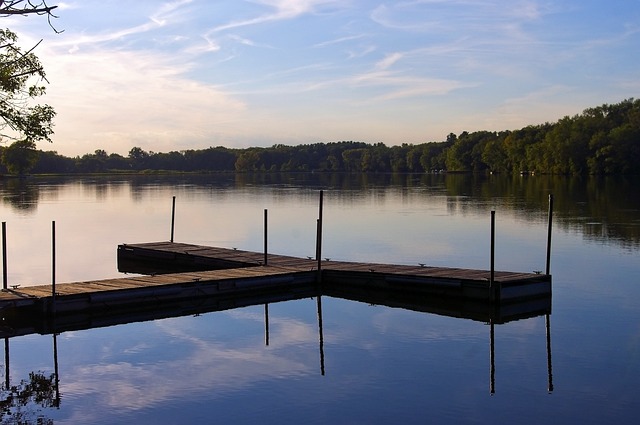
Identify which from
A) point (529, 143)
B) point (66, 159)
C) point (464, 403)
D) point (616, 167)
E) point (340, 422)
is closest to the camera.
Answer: point (340, 422)

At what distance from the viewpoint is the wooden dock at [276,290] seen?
18.1m

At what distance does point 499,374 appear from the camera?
14.1 metres

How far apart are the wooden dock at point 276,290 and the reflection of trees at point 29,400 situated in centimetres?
372

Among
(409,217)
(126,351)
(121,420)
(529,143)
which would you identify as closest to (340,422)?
(121,420)

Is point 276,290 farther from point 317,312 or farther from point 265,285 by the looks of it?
point 317,312

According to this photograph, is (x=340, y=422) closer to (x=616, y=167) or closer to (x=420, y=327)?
(x=420, y=327)

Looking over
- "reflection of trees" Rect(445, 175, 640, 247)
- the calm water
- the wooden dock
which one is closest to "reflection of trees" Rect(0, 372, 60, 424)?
the calm water

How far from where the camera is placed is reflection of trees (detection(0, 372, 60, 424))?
472 inches

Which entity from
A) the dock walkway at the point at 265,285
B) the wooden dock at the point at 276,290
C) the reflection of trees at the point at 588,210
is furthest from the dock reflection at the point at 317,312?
the reflection of trees at the point at 588,210

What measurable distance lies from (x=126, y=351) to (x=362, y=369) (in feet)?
16.3

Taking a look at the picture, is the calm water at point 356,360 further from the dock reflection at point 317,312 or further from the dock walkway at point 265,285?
the dock walkway at point 265,285

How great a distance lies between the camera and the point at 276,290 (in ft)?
70.4

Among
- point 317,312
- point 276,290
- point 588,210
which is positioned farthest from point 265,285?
point 588,210

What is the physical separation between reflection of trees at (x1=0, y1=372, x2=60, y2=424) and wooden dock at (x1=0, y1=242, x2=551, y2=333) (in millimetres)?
3719
